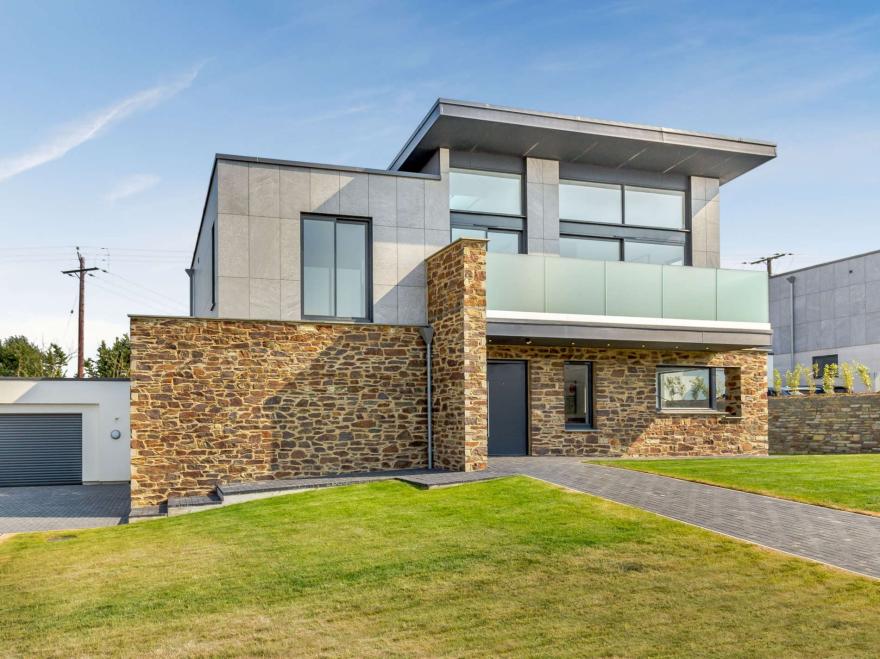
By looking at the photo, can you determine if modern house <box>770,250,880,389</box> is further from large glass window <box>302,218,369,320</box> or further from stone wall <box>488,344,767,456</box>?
large glass window <box>302,218,369,320</box>

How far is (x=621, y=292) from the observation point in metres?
16.1

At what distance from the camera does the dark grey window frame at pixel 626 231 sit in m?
17.8

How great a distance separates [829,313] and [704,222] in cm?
2298

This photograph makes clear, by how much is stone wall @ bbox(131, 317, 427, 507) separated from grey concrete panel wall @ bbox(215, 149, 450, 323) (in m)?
0.72

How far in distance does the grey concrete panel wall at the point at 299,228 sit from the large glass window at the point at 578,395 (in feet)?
13.0

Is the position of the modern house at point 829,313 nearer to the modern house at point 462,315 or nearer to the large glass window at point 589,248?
the modern house at point 462,315

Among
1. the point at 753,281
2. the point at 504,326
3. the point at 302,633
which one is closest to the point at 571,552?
the point at 302,633

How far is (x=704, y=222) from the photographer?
19.0 meters

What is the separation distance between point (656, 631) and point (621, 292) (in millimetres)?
11035

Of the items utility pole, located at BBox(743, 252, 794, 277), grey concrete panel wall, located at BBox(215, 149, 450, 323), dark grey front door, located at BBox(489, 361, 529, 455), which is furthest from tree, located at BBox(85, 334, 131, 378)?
utility pole, located at BBox(743, 252, 794, 277)

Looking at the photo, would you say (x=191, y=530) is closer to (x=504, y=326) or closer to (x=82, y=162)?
(x=504, y=326)

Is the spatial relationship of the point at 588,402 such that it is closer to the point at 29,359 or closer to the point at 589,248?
the point at 589,248

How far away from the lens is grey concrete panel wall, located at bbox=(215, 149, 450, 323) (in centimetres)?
1484

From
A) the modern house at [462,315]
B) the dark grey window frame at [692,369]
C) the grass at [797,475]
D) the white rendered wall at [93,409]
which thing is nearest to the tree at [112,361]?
the white rendered wall at [93,409]
